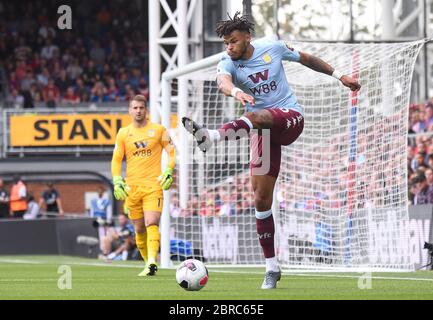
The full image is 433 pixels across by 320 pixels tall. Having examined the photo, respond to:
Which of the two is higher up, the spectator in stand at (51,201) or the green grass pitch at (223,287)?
the green grass pitch at (223,287)

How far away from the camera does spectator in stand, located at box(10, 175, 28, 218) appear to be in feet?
92.9

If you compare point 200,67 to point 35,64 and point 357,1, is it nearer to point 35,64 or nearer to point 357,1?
point 357,1

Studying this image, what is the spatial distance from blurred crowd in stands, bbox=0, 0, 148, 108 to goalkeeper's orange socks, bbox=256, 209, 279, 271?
2346cm

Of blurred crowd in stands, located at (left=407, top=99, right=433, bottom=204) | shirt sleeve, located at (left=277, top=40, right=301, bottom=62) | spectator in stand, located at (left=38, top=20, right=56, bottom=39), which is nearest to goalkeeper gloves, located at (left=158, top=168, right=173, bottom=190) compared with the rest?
shirt sleeve, located at (left=277, top=40, right=301, bottom=62)

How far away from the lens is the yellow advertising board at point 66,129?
31.6 m

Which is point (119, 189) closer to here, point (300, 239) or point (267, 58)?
point (300, 239)

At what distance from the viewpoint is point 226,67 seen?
32.3ft

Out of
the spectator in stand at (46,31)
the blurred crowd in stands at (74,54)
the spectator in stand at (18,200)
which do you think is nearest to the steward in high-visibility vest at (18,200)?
the spectator in stand at (18,200)

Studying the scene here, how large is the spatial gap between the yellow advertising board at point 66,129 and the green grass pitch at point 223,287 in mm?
18322

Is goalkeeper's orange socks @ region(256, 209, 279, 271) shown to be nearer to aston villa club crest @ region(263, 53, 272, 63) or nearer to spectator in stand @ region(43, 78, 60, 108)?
aston villa club crest @ region(263, 53, 272, 63)

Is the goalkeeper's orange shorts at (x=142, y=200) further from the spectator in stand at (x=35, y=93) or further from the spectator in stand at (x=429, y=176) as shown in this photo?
the spectator in stand at (x=35, y=93)

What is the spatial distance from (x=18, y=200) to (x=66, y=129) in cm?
397

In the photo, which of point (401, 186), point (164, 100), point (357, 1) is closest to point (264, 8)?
point (357, 1)

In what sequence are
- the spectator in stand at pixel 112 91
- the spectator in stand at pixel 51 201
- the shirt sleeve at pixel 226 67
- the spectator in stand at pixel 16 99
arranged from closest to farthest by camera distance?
1. the shirt sleeve at pixel 226 67
2. the spectator in stand at pixel 51 201
3. the spectator in stand at pixel 16 99
4. the spectator in stand at pixel 112 91
